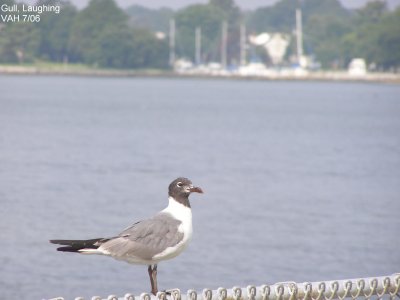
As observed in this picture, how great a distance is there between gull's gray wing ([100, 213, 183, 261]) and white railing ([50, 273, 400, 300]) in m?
0.89

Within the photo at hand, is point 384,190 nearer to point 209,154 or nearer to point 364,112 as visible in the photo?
point 209,154

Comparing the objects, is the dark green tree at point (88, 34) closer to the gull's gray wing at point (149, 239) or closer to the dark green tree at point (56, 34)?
the dark green tree at point (56, 34)

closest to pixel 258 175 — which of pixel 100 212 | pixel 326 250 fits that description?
pixel 100 212

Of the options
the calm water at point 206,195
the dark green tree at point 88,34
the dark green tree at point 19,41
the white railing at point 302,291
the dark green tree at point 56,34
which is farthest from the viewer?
the dark green tree at point 88,34

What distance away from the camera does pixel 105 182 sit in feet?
147

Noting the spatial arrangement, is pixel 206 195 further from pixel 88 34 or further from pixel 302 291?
pixel 88 34

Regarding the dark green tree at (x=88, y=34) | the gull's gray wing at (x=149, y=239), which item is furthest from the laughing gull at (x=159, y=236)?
the dark green tree at (x=88, y=34)

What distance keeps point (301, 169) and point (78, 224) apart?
2475 cm

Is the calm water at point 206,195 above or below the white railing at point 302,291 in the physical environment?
below

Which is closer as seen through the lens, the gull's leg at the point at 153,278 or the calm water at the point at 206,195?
the gull's leg at the point at 153,278

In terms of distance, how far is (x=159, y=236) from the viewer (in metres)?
7.98

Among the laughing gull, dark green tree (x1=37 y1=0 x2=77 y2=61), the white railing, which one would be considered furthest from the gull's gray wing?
dark green tree (x1=37 y1=0 x2=77 y2=61)

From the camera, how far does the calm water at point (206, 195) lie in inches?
972

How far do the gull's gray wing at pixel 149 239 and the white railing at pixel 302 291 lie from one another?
2.93 feet
